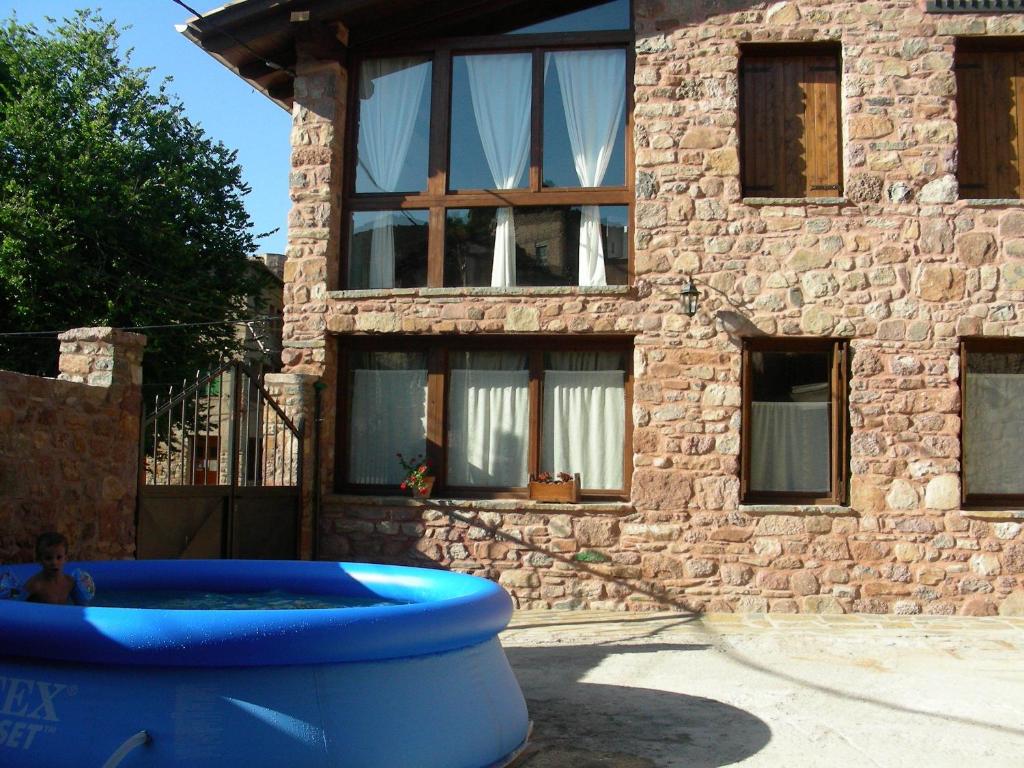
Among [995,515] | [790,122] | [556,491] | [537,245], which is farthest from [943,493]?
[537,245]

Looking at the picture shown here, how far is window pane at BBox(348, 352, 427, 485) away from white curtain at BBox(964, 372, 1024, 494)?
16.2 ft

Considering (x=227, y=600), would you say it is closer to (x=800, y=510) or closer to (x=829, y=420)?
(x=800, y=510)

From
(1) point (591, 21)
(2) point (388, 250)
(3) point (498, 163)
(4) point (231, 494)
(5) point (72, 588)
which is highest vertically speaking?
(1) point (591, 21)

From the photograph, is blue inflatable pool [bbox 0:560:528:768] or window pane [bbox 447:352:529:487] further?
window pane [bbox 447:352:529:487]

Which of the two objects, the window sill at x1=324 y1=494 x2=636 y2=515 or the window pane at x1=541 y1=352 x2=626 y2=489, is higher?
the window pane at x1=541 y1=352 x2=626 y2=489

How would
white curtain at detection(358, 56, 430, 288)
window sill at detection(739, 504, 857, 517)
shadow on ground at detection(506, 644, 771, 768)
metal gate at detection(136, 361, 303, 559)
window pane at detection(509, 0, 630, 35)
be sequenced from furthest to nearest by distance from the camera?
white curtain at detection(358, 56, 430, 288)
window pane at detection(509, 0, 630, 35)
window sill at detection(739, 504, 857, 517)
metal gate at detection(136, 361, 303, 559)
shadow on ground at detection(506, 644, 771, 768)

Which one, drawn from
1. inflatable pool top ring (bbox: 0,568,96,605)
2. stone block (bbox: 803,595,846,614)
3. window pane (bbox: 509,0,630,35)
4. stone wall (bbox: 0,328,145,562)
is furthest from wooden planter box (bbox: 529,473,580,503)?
inflatable pool top ring (bbox: 0,568,96,605)

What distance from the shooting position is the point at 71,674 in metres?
3.53

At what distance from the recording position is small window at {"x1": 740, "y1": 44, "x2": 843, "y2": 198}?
9.42m

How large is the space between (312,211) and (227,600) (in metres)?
4.77

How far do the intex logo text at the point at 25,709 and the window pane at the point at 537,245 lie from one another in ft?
21.8

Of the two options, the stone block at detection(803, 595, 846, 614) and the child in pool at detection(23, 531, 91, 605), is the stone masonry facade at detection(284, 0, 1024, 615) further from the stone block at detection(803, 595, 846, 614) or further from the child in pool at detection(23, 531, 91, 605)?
the child in pool at detection(23, 531, 91, 605)

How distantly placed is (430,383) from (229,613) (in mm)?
6368

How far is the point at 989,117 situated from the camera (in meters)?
9.37
